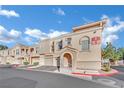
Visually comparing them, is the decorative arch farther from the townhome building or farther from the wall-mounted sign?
the wall-mounted sign

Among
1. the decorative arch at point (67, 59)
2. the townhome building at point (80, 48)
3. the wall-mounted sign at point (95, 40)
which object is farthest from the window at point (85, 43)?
the decorative arch at point (67, 59)

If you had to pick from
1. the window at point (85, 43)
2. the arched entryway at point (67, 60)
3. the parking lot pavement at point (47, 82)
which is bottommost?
the parking lot pavement at point (47, 82)

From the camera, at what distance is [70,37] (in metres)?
18.2

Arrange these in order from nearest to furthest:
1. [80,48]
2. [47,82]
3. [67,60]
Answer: [47,82] < [80,48] < [67,60]

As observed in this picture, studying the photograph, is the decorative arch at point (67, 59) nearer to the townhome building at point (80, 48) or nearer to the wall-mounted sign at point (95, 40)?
the townhome building at point (80, 48)

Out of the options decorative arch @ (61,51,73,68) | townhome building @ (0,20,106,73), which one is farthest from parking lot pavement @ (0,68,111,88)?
decorative arch @ (61,51,73,68)

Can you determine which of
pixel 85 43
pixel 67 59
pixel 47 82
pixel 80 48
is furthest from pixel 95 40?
pixel 47 82

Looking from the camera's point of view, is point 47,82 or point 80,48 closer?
point 47,82

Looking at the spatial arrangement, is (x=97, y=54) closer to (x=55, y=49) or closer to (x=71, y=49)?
(x=71, y=49)

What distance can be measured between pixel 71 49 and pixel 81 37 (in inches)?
69.6

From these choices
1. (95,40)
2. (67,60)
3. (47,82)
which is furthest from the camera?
(67,60)

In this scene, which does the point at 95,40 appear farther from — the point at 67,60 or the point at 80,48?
the point at 67,60
